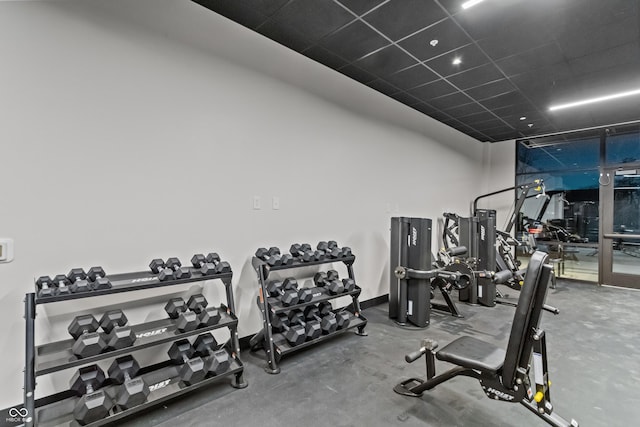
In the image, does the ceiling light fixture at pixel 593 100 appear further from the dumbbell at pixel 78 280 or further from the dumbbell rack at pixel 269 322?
the dumbbell at pixel 78 280

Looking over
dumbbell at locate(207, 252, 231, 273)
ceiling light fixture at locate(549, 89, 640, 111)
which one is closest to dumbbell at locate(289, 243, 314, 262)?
dumbbell at locate(207, 252, 231, 273)

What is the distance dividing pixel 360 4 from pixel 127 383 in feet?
10.6

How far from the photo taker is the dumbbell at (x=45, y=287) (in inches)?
67.6

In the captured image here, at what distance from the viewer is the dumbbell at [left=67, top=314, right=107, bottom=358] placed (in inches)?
69.7

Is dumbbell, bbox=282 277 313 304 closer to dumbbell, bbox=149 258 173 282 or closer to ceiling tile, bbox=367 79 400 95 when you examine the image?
dumbbell, bbox=149 258 173 282

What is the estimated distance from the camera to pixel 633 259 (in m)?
5.57

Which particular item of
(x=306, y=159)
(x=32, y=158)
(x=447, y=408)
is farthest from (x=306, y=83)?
(x=447, y=408)

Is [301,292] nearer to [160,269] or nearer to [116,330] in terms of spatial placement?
[160,269]

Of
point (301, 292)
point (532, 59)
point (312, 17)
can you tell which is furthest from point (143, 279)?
point (532, 59)

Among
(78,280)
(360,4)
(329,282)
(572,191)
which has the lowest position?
(329,282)

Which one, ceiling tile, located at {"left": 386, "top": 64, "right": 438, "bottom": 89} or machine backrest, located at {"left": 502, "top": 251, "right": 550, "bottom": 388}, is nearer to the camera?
machine backrest, located at {"left": 502, "top": 251, "right": 550, "bottom": 388}

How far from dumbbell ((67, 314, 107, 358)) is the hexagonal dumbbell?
0.46m

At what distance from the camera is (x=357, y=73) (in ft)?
12.5

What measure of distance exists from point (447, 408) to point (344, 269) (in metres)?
1.97
